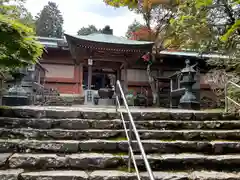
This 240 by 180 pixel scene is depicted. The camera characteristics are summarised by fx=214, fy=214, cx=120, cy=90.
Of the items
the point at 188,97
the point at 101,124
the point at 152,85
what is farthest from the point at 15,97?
the point at 152,85

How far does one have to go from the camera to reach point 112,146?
2951 mm

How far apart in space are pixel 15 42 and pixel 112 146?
2049 mm

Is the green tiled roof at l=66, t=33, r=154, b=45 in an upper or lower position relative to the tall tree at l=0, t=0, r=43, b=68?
upper

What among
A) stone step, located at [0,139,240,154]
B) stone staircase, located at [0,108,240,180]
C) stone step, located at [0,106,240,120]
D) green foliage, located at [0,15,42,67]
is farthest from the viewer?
stone step, located at [0,106,240,120]

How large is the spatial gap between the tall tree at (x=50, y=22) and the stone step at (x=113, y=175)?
3432cm

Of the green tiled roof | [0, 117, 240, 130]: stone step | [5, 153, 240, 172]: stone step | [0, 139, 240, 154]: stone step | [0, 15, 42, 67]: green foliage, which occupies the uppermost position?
the green tiled roof

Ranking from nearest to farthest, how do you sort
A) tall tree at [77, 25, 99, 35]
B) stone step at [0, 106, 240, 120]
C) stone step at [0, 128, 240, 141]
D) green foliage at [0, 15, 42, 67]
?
green foliage at [0, 15, 42, 67] < stone step at [0, 128, 240, 141] < stone step at [0, 106, 240, 120] < tall tree at [77, 25, 99, 35]

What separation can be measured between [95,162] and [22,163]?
867 millimetres

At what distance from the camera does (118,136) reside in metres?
3.24

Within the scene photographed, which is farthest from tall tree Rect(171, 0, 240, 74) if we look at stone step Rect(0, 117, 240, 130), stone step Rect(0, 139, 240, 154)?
stone step Rect(0, 139, 240, 154)

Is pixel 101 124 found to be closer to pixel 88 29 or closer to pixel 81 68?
pixel 81 68

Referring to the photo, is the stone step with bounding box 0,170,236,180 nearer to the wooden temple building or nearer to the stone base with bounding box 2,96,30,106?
the stone base with bounding box 2,96,30,106

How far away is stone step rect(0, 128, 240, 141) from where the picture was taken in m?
3.09

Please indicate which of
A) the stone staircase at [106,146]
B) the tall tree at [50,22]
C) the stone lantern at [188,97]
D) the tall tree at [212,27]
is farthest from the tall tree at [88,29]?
the stone staircase at [106,146]
